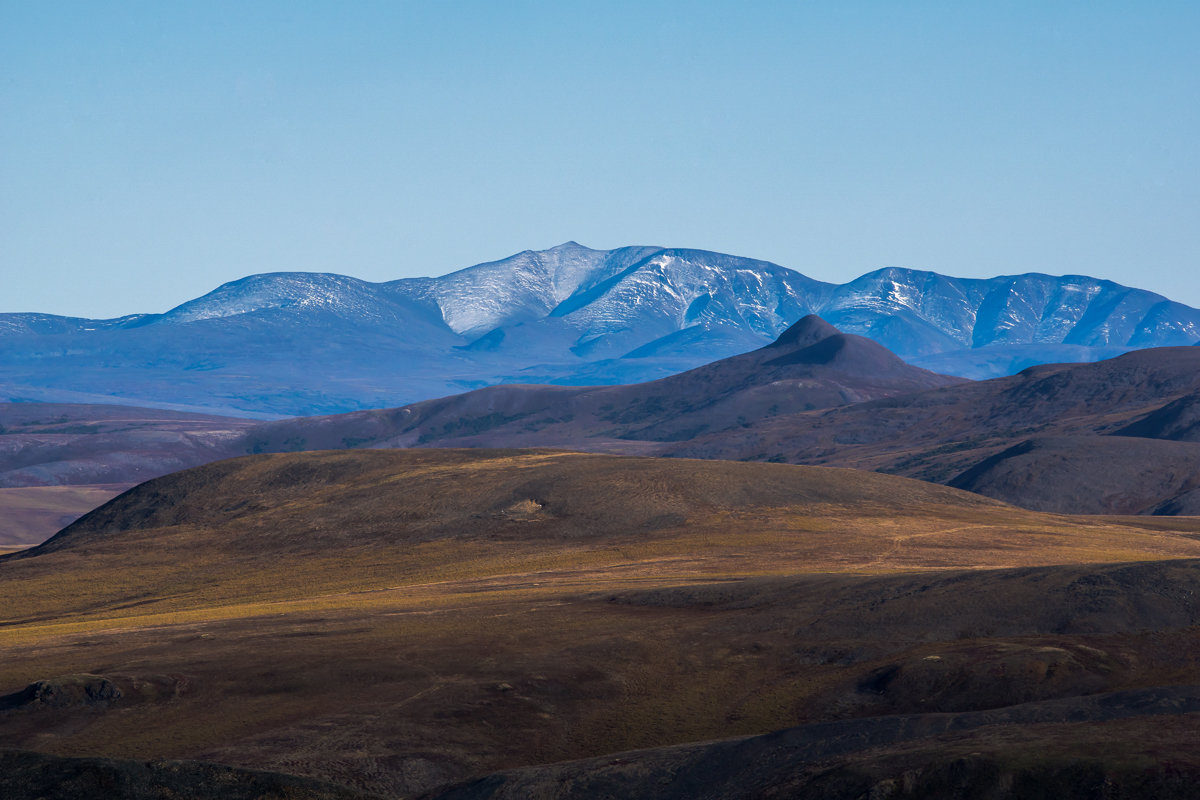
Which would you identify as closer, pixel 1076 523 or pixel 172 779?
pixel 172 779

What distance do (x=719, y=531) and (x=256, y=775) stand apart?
84858 millimetres

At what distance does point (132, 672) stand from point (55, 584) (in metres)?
64.4

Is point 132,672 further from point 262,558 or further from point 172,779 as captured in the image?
point 262,558

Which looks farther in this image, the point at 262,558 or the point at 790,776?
the point at 262,558

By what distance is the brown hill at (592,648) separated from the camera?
53.3 m

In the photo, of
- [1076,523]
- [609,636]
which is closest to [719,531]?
[1076,523]

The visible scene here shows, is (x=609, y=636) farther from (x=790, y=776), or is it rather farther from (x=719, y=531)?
(x=719, y=531)

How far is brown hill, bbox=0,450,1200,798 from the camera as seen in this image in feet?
175

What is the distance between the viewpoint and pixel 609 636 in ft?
227

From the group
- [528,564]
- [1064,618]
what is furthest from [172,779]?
[528,564]

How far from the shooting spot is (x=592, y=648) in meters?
66.6

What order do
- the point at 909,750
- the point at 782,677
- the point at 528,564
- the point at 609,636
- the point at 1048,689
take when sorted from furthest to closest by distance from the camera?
the point at 528,564, the point at 609,636, the point at 782,677, the point at 1048,689, the point at 909,750

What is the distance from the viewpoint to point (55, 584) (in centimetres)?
12081

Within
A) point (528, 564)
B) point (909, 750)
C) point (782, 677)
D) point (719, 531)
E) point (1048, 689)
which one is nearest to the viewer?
point (909, 750)
